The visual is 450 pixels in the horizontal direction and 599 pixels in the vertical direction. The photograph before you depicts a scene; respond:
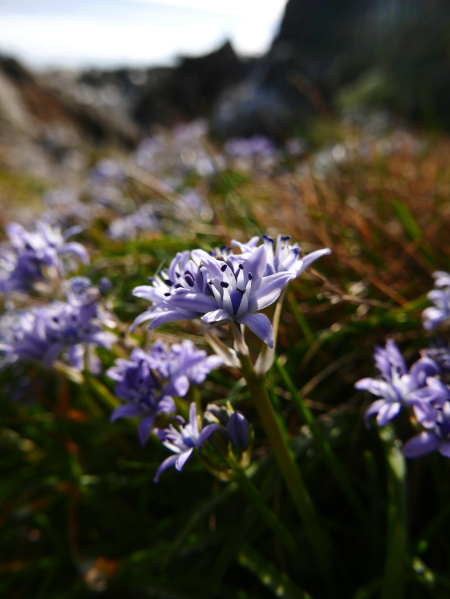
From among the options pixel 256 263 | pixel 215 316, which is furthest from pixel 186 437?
pixel 256 263

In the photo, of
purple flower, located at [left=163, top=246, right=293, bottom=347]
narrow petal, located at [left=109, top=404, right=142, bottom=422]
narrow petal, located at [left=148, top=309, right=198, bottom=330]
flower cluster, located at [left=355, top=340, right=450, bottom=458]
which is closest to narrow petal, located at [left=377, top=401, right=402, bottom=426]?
flower cluster, located at [left=355, top=340, right=450, bottom=458]

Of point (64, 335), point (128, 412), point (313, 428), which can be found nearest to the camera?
point (128, 412)

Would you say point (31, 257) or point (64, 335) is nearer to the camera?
point (64, 335)

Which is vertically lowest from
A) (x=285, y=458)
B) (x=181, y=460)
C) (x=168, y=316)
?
(x=285, y=458)

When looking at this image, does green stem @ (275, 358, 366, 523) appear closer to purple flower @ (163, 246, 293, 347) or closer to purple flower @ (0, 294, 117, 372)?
Answer: purple flower @ (163, 246, 293, 347)

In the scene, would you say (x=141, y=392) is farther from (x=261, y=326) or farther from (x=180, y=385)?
(x=261, y=326)

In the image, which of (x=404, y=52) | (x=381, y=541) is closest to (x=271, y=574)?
(x=381, y=541)

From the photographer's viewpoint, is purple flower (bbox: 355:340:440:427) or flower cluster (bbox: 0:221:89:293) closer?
purple flower (bbox: 355:340:440:427)
